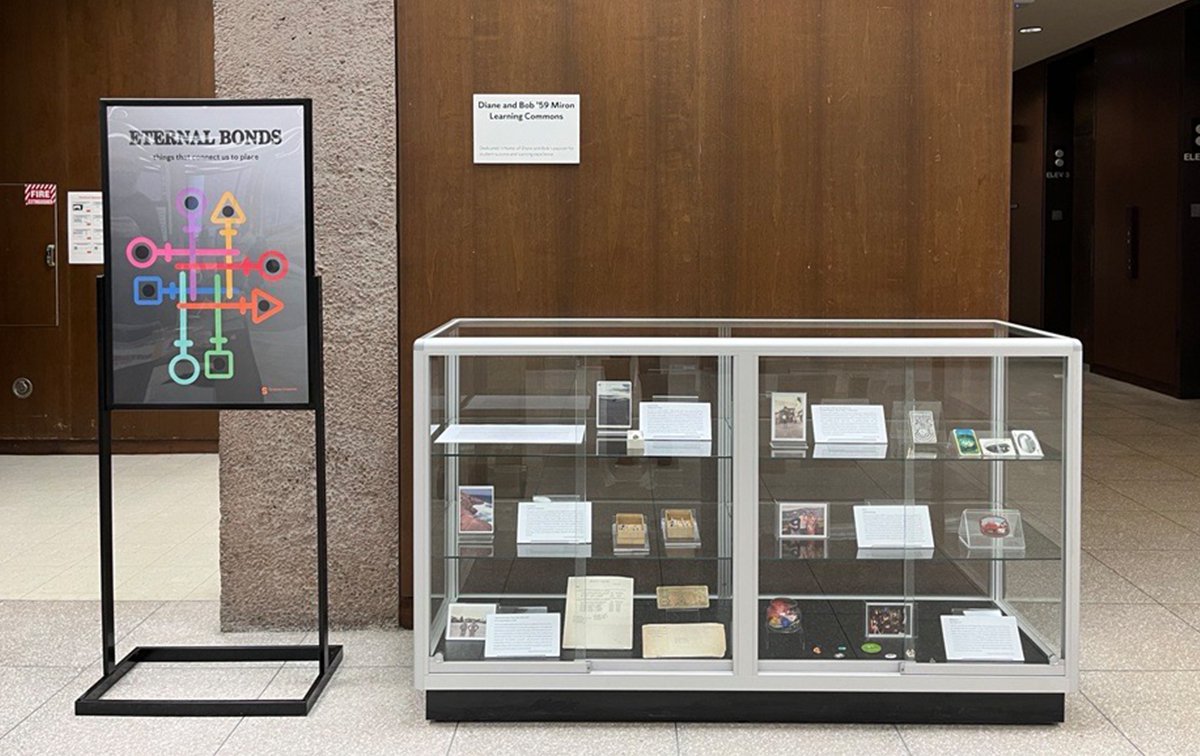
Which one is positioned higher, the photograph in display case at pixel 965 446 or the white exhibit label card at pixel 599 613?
the photograph in display case at pixel 965 446

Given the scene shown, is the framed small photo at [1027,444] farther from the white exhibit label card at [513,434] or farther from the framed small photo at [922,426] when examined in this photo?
the white exhibit label card at [513,434]

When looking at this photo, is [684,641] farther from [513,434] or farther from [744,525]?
[513,434]

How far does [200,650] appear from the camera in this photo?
14.0 ft

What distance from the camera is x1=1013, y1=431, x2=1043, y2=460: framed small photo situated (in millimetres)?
3775

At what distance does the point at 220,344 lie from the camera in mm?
3928

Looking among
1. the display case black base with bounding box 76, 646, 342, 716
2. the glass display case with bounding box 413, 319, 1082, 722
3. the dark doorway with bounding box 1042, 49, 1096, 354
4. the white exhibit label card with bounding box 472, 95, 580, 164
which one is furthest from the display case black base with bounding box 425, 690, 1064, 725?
the dark doorway with bounding box 1042, 49, 1096, 354

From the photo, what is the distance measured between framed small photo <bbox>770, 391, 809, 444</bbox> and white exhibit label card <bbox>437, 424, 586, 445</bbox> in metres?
0.51

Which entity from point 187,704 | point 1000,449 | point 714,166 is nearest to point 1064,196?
point 714,166

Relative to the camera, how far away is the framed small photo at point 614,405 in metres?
3.74

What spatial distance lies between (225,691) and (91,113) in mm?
5430

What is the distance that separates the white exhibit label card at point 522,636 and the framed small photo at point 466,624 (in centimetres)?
3

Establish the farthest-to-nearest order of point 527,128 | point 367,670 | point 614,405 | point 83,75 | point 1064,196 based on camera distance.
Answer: point 1064,196 < point 83,75 < point 527,128 < point 367,670 < point 614,405

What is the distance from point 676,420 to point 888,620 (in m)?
0.81

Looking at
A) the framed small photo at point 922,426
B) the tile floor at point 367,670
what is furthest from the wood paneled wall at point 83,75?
the framed small photo at point 922,426
